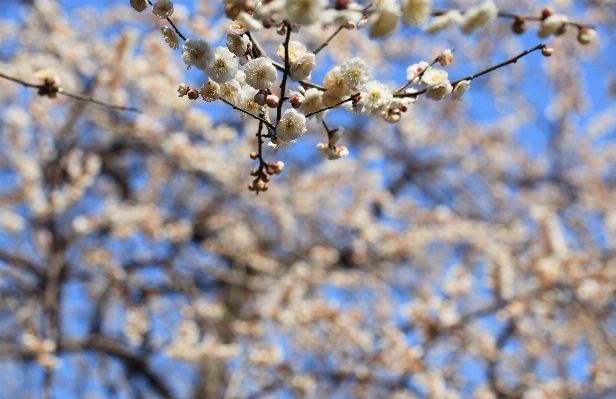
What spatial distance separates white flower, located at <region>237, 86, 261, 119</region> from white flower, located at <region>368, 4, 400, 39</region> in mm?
355

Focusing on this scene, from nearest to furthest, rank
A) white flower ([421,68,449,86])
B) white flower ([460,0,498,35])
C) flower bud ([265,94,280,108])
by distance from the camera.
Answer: white flower ([460,0,498,35]) → flower bud ([265,94,280,108]) → white flower ([421,68,449,86])

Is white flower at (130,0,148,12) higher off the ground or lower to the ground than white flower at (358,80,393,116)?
higher

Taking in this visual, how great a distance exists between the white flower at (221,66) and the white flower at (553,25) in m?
0.74

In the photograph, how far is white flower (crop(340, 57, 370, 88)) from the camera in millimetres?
1201

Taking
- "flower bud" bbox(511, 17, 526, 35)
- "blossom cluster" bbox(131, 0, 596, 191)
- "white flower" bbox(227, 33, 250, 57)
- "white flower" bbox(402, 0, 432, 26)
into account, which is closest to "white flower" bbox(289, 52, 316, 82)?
"blossom cluster" bbox(131, 0, 596, 191)

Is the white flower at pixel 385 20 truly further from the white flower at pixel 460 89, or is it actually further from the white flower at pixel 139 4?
the white flower at pixel 139 4

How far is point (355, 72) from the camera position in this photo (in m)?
1.20

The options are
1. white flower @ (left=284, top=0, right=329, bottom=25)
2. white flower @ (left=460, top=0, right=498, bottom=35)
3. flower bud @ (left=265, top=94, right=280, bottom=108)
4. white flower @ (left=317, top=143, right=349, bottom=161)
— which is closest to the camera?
white flower @ (left=284, top=0, right=329, bottom=25)

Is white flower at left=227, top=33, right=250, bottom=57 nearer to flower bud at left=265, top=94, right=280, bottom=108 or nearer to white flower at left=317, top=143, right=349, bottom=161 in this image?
flower bud at left=265, top=94, right=280, bottom=108

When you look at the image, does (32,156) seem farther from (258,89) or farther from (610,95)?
(610,95)

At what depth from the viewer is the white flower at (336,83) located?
1.23m

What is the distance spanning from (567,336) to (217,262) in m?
3.88

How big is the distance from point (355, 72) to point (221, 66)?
29 cm

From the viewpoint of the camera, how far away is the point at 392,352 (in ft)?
13.8
